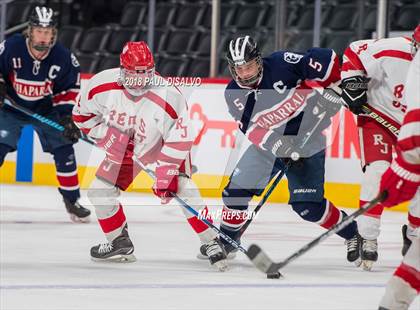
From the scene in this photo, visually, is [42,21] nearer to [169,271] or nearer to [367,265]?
[169,271]

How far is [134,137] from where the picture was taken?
573cm

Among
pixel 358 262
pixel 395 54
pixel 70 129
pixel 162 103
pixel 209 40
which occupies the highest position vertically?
pixel 395 54

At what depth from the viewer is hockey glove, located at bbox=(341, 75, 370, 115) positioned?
17.5ft

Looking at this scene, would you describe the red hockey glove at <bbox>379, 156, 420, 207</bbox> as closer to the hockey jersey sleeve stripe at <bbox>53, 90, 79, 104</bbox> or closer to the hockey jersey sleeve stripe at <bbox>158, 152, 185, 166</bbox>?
the hockey jersey sleeve stripe at <bbox>158, 152, 185, 166</bbox>

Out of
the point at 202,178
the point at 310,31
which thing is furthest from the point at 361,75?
the point at 310,31

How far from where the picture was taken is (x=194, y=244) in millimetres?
6422

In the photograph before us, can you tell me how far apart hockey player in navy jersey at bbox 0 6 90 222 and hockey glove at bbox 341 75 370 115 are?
211 cm

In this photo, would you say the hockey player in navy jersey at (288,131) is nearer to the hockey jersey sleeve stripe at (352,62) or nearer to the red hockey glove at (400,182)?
the hockey jersey sleeve stripe at (352,62)

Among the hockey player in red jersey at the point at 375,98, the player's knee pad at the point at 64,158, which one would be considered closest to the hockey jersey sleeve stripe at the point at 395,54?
the hockey player in red jersey at the point at 375,98

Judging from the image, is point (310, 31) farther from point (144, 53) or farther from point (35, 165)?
point (144, 53)

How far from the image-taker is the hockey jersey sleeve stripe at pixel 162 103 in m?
5.50

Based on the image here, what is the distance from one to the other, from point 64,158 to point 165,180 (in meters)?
1.99

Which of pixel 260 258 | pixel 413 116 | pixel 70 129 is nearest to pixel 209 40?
pixel 70 129

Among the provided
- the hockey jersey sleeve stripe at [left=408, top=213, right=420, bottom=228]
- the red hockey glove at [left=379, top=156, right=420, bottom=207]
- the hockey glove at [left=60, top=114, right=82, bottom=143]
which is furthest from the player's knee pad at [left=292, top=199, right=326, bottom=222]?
the red hockey glove at [left=379, top=156, right=420, bottom=207]
